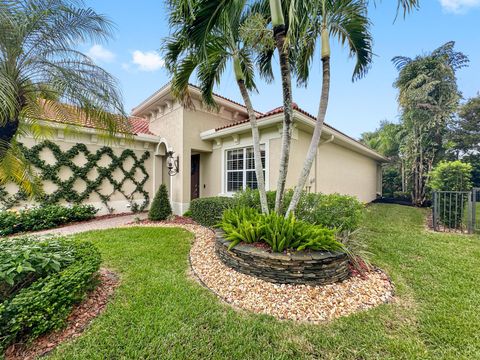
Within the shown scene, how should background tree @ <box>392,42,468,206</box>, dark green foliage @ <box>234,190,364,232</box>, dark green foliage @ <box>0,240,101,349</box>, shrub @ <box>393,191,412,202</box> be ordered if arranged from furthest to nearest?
shrub @ <box>393,191,412,202</box>
background tree @ <box>392,42,468,206</box>
dark green foliage @ <box>234,190,364,232</box>
dark green foliage @ <box>0,240,101,349</box>

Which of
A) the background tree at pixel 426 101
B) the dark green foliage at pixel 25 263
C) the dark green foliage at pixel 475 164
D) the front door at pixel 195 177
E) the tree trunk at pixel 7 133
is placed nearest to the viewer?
the dark green foliage at pixel 25 263

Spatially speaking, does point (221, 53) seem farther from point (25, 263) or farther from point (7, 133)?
point (25, 263)

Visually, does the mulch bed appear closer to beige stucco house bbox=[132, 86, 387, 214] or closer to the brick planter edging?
the brick planter edging

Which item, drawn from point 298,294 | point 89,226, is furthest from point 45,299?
point 89,226

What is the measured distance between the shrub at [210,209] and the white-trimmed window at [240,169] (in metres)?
1.47

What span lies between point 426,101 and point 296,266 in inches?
676

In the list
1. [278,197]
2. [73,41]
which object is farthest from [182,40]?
[278,197]

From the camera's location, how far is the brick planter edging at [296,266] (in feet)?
11.6

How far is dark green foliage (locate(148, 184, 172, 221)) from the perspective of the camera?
8.42 metres

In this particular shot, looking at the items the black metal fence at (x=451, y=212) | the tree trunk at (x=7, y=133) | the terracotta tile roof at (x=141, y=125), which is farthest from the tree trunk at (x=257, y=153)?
the terracotta tile roof at (x=141, y=125)

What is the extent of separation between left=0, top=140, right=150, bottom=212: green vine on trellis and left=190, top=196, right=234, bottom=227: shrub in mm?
4327

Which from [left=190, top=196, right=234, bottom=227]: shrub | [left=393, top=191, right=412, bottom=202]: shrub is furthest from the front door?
[left=393, top=191, right=412, bottom=202]: shrub

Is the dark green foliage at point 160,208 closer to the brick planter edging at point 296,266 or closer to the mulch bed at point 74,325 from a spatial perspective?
the mulch bed at point 74,325

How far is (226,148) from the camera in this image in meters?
9.21
